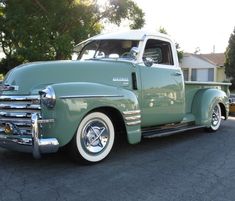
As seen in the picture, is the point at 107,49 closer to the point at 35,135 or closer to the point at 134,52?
the point at 134,52

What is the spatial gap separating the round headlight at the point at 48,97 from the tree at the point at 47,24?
1772cm

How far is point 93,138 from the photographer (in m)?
5.47

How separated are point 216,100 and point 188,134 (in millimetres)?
980

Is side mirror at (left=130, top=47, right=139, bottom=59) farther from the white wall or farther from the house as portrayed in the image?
the white wall

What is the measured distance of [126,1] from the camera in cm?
2669

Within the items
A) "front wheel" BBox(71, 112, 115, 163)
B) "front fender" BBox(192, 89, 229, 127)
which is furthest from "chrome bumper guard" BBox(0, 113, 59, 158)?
"front fender" BBox(192, 89, 229, 127)

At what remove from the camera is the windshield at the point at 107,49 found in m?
6.63

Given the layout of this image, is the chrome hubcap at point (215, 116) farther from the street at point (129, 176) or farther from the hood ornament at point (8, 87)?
the hood ornament at point (8, 87)

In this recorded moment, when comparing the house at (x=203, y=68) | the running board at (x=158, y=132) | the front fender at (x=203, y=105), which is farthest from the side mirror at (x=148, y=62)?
the house at (x=203, y=68)

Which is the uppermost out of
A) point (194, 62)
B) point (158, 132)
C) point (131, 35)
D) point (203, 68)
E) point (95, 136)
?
point (131, 35)

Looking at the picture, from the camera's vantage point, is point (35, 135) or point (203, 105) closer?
point (35, 135)

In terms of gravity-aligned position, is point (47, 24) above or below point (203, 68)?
above

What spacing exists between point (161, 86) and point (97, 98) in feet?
5.69

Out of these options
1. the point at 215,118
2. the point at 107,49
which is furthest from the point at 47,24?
the point at 107,49
